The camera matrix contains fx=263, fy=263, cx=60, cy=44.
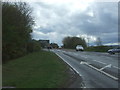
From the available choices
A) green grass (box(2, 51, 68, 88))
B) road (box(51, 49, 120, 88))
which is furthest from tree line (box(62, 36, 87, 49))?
green grass (box(2, 51, 68, 88))

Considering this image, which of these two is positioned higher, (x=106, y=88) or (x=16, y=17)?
(x=16, y=17)

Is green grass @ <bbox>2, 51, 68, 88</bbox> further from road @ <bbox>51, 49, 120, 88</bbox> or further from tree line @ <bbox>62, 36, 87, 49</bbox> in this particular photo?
tree line @ <bbox>62, 36, 87, 49</bbox>

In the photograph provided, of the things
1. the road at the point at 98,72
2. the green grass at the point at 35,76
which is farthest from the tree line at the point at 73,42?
the green grass at the point at 35,76

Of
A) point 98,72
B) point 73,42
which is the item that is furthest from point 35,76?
point 73,42

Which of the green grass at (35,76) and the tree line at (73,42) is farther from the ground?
the tree line at (73,42)

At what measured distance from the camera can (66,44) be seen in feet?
461

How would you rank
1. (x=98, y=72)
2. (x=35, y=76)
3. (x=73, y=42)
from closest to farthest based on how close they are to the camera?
1. (x=35, y=76)
2. (x=98, y=72)
3. (x=73, y=42)

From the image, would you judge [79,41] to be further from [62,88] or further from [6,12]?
[62,88]

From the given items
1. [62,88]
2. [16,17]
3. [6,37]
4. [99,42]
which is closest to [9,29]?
[6,37]

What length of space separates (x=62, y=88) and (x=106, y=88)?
1987mm

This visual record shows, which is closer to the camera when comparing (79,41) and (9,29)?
(9,29)

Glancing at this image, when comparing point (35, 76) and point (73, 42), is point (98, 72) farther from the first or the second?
point (73, 42)

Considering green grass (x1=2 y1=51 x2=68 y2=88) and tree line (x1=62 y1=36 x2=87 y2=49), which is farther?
tree line (x1=62 y1=36 x2=87 y2=49)

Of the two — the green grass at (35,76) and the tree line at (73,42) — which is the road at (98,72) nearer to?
the green grass at (35,76)
